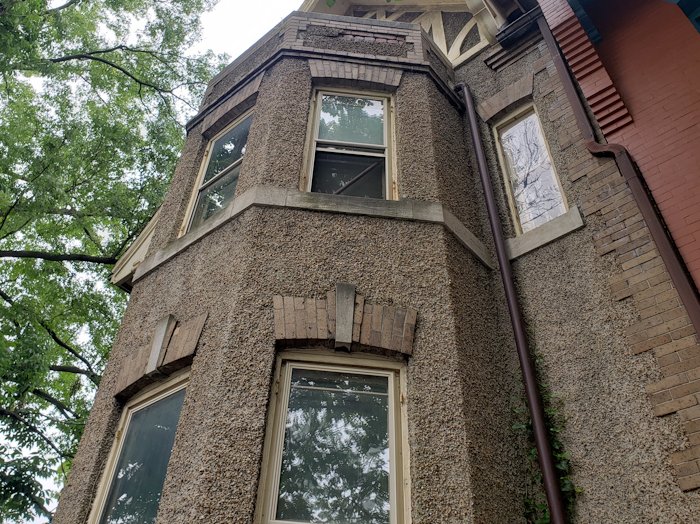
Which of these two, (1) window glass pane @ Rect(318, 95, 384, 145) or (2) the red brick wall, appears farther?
(1) window glass pane @ Rect(318, 95, 384, 145)

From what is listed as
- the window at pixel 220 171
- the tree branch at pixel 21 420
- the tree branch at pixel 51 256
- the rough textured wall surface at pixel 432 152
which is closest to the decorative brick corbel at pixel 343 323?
the rough textured wall surface at pixel 432 152

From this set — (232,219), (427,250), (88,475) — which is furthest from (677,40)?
(88,475)

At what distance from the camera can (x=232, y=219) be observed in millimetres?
4492

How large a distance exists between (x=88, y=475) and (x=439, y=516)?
2537mm

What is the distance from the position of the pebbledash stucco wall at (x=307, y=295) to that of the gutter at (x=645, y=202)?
1221 mm

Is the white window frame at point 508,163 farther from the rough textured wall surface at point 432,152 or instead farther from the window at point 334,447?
the window at point 334,447

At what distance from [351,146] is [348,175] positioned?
14.7 inches

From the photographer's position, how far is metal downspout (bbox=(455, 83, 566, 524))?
130 inches

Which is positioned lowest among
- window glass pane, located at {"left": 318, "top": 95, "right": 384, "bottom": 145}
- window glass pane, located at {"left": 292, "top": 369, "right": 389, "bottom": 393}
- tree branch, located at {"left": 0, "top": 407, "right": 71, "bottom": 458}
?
window glass pane, located at {"left": 292, "top": 369, "right": 389, "bottom": 393}

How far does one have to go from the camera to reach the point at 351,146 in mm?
5301

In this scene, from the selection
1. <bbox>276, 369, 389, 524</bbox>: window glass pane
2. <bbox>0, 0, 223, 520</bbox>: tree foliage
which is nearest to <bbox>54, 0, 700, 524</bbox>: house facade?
<bbox>276, 369, 389, 524</bbox>: window glass pane

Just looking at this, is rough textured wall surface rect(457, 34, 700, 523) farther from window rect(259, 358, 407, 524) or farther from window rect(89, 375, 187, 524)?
window rect(89, 375, 187, 524)

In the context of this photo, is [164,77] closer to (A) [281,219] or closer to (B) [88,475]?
(A) [281,219]

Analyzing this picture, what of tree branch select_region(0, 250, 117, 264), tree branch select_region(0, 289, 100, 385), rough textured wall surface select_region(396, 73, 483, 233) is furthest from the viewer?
tree branch select_region(0, 289, 100, 385)
